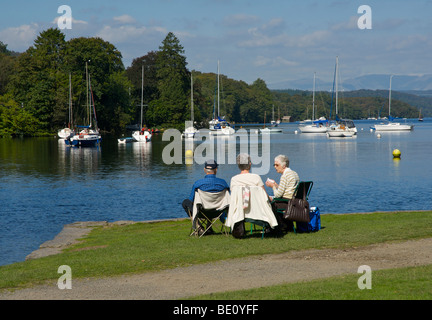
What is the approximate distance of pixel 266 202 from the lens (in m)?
12.4

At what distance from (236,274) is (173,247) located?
3.04m

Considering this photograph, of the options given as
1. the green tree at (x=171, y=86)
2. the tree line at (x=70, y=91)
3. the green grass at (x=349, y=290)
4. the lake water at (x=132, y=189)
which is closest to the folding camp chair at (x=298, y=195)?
the green grass at (x=349, y=290)

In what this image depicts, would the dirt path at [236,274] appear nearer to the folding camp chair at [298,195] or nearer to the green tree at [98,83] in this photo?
the folding camp chair at [298,195]

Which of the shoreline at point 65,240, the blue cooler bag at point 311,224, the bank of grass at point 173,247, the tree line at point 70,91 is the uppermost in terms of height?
the tree line at point 70,91

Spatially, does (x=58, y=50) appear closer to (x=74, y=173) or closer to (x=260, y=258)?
(x=74, y=173)

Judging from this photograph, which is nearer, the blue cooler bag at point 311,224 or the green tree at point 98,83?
the blue cooler bag at point 311,224

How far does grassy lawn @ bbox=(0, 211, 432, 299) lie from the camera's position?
10312mm

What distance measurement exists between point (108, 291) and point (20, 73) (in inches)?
4328

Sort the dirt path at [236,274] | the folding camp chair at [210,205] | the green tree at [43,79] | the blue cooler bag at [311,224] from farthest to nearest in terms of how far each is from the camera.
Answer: the green tree at [43,79] < the blue cooler bag at [311,224] < the folding camp chair at [210,205] < the dirt path at [236,274]

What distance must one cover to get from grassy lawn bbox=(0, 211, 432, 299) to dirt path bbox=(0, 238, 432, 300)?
1.63ft

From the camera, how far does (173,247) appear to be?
40.2 feet

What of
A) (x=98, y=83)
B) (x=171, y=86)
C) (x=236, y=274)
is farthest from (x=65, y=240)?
(x=171, y=86)

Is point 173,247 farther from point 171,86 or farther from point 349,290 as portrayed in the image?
point 171,86

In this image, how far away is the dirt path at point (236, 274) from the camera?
8.59 m
